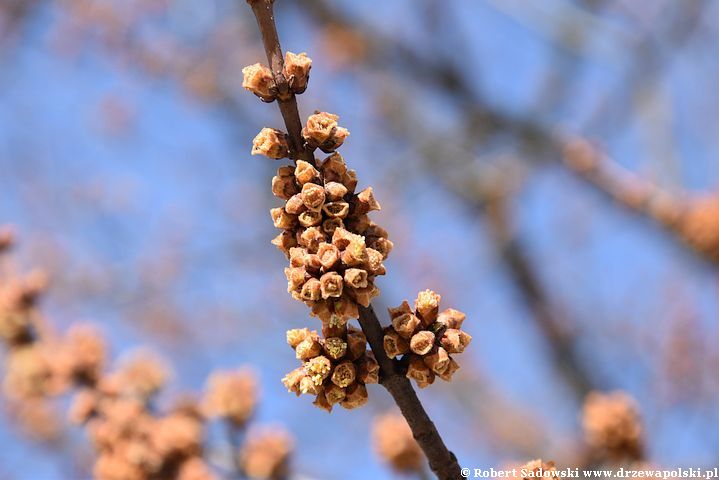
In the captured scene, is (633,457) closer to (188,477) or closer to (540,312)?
(188,477)

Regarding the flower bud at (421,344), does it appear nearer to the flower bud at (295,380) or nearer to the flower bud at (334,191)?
the flower bud at (295,380)

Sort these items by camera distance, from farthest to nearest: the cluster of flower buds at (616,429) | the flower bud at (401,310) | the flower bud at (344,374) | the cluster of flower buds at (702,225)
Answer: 1. the cluster of flower buds at (702,225)
2. the cluster of flower buds at (616,429)
3. the flower bud at (401,310)
4. the flower bud at (344,374)

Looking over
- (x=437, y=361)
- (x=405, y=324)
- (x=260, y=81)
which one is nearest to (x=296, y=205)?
(x=260, y=81)

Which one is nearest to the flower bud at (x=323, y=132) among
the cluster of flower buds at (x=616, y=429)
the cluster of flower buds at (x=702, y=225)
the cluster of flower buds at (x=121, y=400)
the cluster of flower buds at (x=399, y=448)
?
the cluster of flower buds at (x=399, y=448)

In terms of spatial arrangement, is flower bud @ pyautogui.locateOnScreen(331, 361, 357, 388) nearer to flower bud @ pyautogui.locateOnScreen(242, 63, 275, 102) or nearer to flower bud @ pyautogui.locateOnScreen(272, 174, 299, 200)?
flower bud @ pyautogui.locateOnScreen(272, 174, 299, 200)

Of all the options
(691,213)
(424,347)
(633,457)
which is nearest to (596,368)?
(691,213)

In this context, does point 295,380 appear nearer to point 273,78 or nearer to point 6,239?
point 273,78

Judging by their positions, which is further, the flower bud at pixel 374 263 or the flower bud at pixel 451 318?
the flower bud at pixel 451 318
